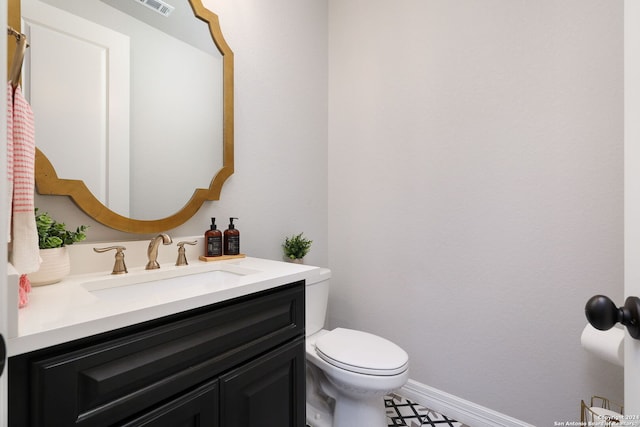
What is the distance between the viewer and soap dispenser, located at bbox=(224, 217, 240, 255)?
1.36 metres

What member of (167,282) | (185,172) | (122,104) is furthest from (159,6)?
(167,282)

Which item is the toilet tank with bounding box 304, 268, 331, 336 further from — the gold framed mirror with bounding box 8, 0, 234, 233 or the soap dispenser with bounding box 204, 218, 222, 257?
the gold framed mirror with bounding box 8, 0, 234, 233

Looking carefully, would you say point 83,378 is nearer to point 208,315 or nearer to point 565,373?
point 208,315

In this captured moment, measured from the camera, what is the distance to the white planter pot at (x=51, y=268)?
0.84m

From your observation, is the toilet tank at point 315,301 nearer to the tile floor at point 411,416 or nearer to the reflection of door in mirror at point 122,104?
the tile floor at point 411,416

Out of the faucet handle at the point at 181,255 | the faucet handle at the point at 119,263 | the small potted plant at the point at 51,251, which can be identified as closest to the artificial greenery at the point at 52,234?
the small potted plant at the point at 51,251

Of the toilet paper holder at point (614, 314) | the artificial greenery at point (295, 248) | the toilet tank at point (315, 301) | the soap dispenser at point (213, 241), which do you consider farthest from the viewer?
the artificial greenery at point (295, 248)

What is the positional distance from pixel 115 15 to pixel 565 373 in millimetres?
2313

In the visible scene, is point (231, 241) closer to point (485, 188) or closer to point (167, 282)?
point (167, 282)

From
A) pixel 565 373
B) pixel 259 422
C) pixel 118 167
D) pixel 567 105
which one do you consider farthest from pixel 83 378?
pixel 567 105

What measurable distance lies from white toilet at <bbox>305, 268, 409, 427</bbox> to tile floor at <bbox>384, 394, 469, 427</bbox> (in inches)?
10.3

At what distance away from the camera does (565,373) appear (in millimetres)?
1282

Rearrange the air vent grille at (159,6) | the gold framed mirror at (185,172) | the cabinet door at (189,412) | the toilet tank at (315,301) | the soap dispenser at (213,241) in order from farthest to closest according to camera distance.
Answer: the toilet tank at (315,301), the soap dispenser at (213,241), the air vent grille at (159,6), the gold framed mirror at (185,172), the cabinet door at (189,412)

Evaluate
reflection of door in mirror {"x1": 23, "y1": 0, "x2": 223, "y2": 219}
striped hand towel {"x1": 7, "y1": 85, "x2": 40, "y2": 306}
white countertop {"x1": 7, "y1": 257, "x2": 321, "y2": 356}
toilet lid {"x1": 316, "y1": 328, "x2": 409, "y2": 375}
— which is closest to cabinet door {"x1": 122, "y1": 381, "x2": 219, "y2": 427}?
white countertop {"x1": 7, "y1": 257, "x2": 321, "y2": 356}
